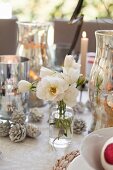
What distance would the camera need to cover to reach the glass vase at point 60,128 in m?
0.80

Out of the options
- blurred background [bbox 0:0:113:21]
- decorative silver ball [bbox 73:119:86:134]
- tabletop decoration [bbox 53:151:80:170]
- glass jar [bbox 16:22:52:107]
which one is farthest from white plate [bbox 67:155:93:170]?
blurred background [bbox 0:0:113:21]

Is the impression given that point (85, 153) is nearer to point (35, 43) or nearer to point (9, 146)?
point (9, 146)

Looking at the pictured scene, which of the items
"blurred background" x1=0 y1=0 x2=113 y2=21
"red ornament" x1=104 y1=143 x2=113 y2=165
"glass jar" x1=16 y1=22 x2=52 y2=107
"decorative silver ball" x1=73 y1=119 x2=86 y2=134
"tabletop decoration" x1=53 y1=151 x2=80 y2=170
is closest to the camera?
"red ornament" x1=104 y1=143 x2=113 y2=165

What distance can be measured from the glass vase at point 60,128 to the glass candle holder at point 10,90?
0.47ft

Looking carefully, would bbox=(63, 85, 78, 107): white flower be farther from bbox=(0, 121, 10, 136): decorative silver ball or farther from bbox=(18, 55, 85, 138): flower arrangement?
bbox=(0, 121, 10, 136): decorative silver ball

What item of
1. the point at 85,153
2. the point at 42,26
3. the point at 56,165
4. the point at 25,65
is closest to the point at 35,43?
the point at 42,26

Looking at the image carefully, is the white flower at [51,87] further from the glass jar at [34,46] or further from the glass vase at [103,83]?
the glass jar at [34,46]

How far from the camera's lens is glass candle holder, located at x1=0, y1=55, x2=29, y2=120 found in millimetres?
944

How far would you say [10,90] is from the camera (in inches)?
37.6

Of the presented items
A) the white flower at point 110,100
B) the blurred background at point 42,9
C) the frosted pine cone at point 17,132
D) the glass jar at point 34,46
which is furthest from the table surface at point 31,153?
the blurred background at point 42,9

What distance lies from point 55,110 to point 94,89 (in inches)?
4.3

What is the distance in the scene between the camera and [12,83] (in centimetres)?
97

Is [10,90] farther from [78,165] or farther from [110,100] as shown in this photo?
[78,165]

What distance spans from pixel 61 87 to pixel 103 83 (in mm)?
155
